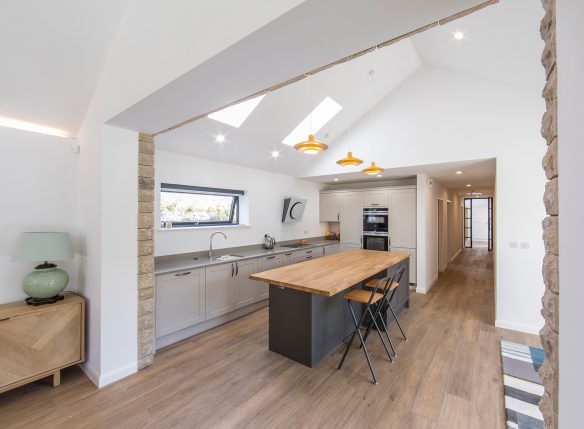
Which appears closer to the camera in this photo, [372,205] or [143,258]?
[143,258]

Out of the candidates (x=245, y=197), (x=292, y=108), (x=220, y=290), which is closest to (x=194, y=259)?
(x=220, y=290)

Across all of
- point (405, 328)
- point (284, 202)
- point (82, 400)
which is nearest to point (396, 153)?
point (284, 202)

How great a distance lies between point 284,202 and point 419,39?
344cm

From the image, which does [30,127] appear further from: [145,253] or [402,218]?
[402,218]

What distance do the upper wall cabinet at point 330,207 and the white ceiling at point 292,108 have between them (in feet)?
6.82

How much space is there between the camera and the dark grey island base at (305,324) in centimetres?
263

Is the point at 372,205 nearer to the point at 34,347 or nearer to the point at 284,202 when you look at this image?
the point at 284,202

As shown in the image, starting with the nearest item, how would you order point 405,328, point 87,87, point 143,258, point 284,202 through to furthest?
point 87,87
point 143,258
point 405,328
point 284,202

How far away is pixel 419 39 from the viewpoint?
363 cm

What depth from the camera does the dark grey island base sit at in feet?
8.63

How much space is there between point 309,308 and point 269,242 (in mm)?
Answer: 2576

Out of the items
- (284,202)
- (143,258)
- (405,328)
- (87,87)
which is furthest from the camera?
(284,202)

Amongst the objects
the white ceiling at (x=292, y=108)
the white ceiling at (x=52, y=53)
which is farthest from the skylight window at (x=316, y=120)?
the white ceiling at (x=52, y=53)

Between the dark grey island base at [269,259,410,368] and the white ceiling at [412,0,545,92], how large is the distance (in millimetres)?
3022
